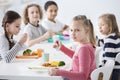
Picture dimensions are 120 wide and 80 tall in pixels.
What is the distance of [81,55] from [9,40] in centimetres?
83

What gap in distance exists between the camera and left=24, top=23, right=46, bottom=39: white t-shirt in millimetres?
3675

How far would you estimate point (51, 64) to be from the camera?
7.51 ft

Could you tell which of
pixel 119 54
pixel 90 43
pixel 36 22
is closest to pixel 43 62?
pixel 90 43

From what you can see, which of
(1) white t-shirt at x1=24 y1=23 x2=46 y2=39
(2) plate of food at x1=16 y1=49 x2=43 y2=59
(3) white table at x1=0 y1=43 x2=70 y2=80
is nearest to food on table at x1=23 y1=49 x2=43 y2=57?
(2) plate of food at x1=16 y1=49 x2=43 y2=59

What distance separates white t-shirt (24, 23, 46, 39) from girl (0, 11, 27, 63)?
910 millimetres

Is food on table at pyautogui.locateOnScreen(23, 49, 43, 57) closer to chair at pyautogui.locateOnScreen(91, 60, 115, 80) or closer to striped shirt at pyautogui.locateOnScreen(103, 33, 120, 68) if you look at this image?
striped shirt at pyautogui.locateOnScreen(103, 33, 120, 68)

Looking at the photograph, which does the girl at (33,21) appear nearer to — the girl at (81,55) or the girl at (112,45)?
the girl at (112,45)

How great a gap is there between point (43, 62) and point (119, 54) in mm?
569

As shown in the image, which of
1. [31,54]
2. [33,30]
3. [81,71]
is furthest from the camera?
[33,30]

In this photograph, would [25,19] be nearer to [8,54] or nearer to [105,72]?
[8,54]

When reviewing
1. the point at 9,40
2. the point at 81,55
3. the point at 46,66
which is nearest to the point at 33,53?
the point at 9,40

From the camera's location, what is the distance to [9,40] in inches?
105

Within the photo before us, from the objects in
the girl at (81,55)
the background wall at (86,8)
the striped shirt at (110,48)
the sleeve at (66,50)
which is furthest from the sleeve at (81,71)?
the background wall at (86,8)

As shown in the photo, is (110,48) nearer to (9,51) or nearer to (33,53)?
(33,53)
